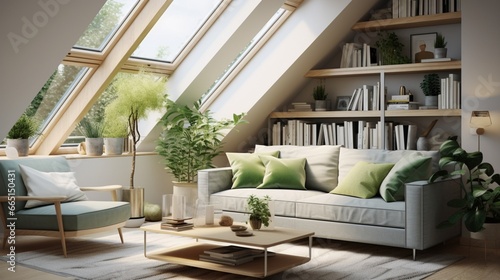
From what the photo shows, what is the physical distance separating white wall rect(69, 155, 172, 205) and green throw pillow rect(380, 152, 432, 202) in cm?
297

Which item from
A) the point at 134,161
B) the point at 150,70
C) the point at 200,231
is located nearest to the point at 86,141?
the point at 134,161

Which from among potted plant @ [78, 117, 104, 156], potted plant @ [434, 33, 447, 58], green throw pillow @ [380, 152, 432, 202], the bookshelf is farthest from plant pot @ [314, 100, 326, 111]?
potted plant @ [78, 117, 104, 156]

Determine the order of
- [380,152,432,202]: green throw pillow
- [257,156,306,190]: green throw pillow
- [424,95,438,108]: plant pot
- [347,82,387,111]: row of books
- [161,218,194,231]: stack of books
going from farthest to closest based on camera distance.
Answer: [347,82,387,111]: row of books, [424,95,438,108]: plant pot, [257,156,306,190]: green throw pillow, [380,152,432,202]: green throw pillow, [161,218,194,231]: stack of books

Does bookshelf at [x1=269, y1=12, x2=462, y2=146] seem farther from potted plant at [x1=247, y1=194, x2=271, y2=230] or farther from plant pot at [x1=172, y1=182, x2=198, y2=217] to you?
potted plant at [x1=247, y1=194, x2=271, y2=230]

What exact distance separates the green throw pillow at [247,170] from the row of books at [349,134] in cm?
119

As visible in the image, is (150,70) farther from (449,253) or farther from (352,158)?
(449,253)

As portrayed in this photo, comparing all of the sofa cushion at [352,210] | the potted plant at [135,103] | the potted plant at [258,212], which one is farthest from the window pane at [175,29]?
the potted plant at [258,212]

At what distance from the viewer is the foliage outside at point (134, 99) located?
261 inches

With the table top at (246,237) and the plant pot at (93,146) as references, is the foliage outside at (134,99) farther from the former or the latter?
the table top at (246,237)

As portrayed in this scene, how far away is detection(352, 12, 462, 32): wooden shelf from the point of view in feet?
22.2

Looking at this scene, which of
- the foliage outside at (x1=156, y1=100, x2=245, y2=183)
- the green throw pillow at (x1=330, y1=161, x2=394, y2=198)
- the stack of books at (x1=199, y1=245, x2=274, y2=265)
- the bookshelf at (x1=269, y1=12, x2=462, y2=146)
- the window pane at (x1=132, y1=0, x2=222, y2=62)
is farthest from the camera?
the foliage outside at (x1=156, y1=100, x2=245, y2=183)

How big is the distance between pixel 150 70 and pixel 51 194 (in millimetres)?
1966

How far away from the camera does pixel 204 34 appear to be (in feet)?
23.0

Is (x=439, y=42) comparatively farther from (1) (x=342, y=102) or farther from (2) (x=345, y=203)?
(2) (x=345, y=203)
